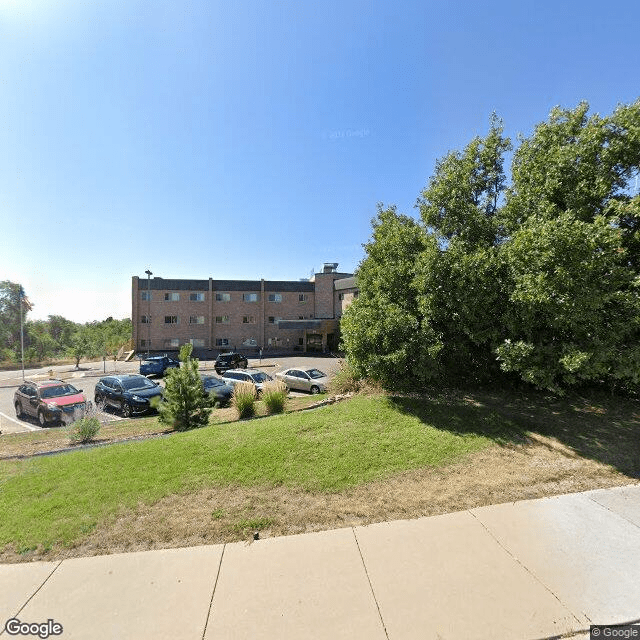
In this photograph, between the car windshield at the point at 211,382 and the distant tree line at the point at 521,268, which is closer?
the distant tree line at the point at 521,268

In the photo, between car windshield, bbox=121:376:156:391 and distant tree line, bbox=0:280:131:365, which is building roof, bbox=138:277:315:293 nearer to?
distant tree line, bbox=0:280:131:365

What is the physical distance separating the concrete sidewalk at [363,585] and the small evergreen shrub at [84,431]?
5.31 meters

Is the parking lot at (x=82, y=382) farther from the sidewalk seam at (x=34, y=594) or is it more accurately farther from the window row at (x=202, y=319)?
the sidewalk seam at (x=34, y=594)

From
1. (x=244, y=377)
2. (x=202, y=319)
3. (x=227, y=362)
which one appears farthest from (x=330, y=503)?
(x=202, y=319)

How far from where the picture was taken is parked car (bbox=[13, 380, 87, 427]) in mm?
11828

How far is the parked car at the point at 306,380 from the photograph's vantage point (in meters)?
16.2

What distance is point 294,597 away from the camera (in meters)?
3.06

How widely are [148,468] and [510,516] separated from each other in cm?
559

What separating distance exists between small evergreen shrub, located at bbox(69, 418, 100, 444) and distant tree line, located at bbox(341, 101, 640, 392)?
6865 mm

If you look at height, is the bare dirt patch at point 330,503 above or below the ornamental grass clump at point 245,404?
below

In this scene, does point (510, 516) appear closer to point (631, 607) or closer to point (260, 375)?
point (631, 607)

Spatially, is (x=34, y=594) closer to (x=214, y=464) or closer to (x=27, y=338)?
(x=214, y=464)

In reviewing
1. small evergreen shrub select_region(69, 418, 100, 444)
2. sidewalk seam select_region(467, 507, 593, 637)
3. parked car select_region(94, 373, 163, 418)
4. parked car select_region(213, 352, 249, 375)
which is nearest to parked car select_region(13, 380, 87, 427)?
parked car select_region(94, 373, 163, 418)

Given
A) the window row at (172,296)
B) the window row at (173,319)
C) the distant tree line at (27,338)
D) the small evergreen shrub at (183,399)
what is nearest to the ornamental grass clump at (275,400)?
the small evergreen shrub at (183,399)
